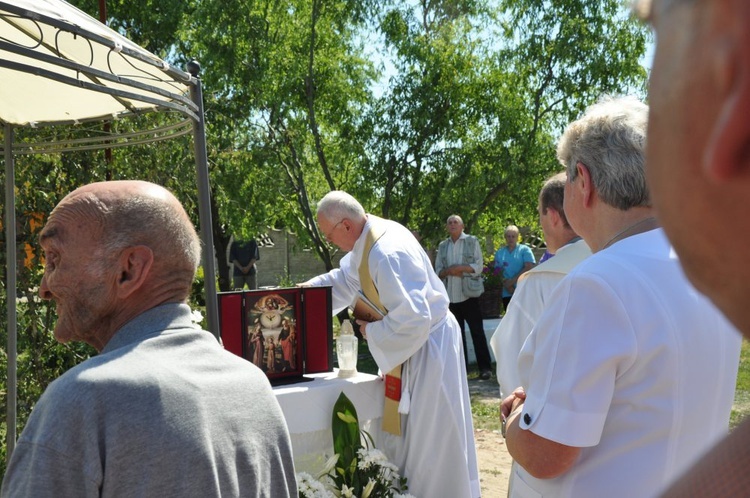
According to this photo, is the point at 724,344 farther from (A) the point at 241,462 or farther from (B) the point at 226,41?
(B) the point at 226,41

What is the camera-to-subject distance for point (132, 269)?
5.49 ft

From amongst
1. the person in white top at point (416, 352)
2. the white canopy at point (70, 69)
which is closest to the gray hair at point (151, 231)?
the white canopy at point (70, 69)

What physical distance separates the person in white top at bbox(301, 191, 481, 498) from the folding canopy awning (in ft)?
4.54

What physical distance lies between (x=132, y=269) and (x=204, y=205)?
1.48 meters

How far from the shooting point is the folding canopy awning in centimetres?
222

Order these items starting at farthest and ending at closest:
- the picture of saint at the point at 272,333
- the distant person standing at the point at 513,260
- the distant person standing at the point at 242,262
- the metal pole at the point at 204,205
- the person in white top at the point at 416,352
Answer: the distant person standing at the point at 242,262 < the distant person standing at the point at 513,260 < the person in white top at the point at 416,352 < the picture of saint at the point at 272,333 < the metal pole at the point at 204,205

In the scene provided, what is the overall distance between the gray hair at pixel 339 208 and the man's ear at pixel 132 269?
3169 mm

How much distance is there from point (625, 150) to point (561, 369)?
53 cm

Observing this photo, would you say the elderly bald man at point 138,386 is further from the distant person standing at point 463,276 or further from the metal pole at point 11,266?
the distant person standing at point 463,276

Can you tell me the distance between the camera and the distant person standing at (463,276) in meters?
9.56

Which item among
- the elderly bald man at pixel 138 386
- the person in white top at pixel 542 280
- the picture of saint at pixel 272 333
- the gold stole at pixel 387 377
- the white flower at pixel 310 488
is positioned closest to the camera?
the elderly bald man at pixel 138 386

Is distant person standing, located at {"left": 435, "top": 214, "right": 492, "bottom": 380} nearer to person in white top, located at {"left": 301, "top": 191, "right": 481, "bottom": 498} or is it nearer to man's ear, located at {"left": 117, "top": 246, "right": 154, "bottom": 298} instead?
person in white top, located at {"left": 301, "top": 191, "right": 481, "bottom": 498}

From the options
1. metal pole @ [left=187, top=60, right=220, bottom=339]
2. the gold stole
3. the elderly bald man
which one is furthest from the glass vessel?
the elderly bald man

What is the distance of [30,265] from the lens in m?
4.91
